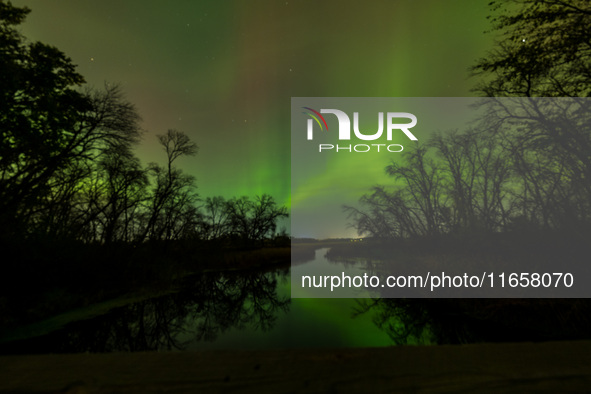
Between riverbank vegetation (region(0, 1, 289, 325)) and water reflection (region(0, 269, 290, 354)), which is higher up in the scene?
riverbank vegetation (region(0, 1, 289, 325))

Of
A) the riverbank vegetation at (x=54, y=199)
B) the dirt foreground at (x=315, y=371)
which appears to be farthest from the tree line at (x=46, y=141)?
the dirt foreground at (x=315, y=371)

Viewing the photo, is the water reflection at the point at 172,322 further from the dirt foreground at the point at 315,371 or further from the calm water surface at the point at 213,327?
the dirt foreground at the point at 315,371

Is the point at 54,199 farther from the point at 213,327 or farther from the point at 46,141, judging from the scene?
the point at 213,327

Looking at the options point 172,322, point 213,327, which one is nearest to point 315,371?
point 213,327

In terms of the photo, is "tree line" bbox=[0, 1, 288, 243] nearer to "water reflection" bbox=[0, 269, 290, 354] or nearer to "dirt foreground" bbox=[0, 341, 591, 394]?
"water reflection" bbox=[0, 269, 290, 354]

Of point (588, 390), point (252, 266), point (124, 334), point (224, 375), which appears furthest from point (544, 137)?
point (252, 266)

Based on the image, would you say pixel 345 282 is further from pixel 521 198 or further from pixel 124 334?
pixel 124 334

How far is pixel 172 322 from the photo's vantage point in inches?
339

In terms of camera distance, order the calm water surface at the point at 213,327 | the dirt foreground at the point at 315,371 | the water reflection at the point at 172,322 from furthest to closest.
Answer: the calm water surface at the point at 213,327 → the water reflection at the point at 172,322 → the dirt foreground at the point at 315,371

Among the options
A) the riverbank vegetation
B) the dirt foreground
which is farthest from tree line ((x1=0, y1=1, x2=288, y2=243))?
the dirt foreground

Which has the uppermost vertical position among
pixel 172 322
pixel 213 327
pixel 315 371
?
pixel 315 371

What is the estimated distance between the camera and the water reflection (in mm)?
6141

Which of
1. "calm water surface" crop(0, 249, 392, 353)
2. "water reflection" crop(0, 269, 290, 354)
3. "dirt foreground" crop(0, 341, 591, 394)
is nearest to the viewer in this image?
"dirt foreground" crop(0, 341, 591, 394)

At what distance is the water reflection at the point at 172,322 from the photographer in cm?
614
